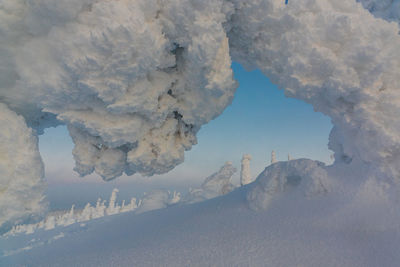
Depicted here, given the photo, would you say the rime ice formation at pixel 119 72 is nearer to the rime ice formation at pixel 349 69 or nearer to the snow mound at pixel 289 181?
the rime ice formation at pixel 349 69

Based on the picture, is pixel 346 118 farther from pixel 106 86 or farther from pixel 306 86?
pixel 106 86

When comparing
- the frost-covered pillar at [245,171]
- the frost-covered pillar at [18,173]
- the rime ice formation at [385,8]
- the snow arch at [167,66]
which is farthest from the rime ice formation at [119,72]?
the frost-covered pillar at [245,171]

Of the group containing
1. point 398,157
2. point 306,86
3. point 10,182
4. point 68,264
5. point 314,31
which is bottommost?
point 68,264

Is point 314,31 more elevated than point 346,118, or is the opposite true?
point 314,31

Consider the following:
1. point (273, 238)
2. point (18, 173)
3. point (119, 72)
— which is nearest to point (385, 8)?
point (273, 238)

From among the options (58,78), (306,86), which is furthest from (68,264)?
(306,86)
